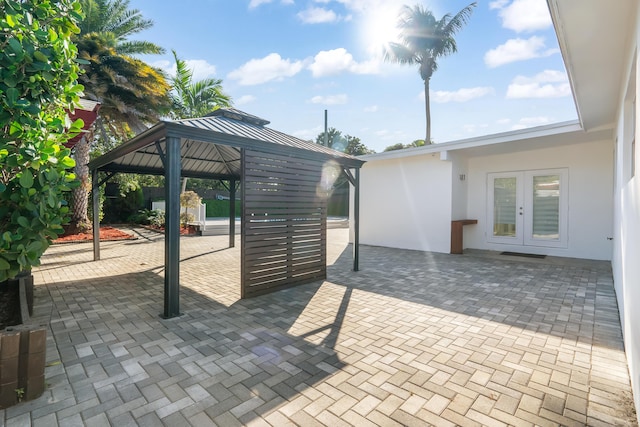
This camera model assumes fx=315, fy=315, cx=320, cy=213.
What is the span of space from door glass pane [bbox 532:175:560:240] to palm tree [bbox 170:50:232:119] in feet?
50.2

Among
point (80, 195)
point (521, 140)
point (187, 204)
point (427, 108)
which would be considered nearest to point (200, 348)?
point (521, 140)

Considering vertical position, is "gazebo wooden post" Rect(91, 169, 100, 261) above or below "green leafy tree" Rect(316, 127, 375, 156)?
below

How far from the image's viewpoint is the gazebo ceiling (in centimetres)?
389

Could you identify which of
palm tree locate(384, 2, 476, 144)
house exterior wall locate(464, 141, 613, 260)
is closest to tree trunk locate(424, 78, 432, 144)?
palm tree locate(384, 2, 476, 144)

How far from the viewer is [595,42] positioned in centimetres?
305

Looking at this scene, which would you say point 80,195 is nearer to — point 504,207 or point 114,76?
point 114,76

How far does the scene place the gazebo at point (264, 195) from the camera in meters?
3.69

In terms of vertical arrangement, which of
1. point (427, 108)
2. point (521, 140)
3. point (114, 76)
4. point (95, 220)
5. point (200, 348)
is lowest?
point (200, 348)

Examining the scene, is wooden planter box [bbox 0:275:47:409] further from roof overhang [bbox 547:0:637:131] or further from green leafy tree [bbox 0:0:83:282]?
roof overhang [bbox 547:0:637:131]

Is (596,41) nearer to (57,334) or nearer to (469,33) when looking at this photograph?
(57,334)

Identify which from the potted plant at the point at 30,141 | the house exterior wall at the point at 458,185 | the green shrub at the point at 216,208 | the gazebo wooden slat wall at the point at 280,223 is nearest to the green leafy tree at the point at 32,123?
the potted plant at the point at 30,141

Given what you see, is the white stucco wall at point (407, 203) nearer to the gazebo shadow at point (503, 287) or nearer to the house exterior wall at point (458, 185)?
the house exterior wall at point (458, 185)

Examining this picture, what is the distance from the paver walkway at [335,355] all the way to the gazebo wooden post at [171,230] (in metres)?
0.22

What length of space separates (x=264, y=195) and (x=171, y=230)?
54.4 inches
